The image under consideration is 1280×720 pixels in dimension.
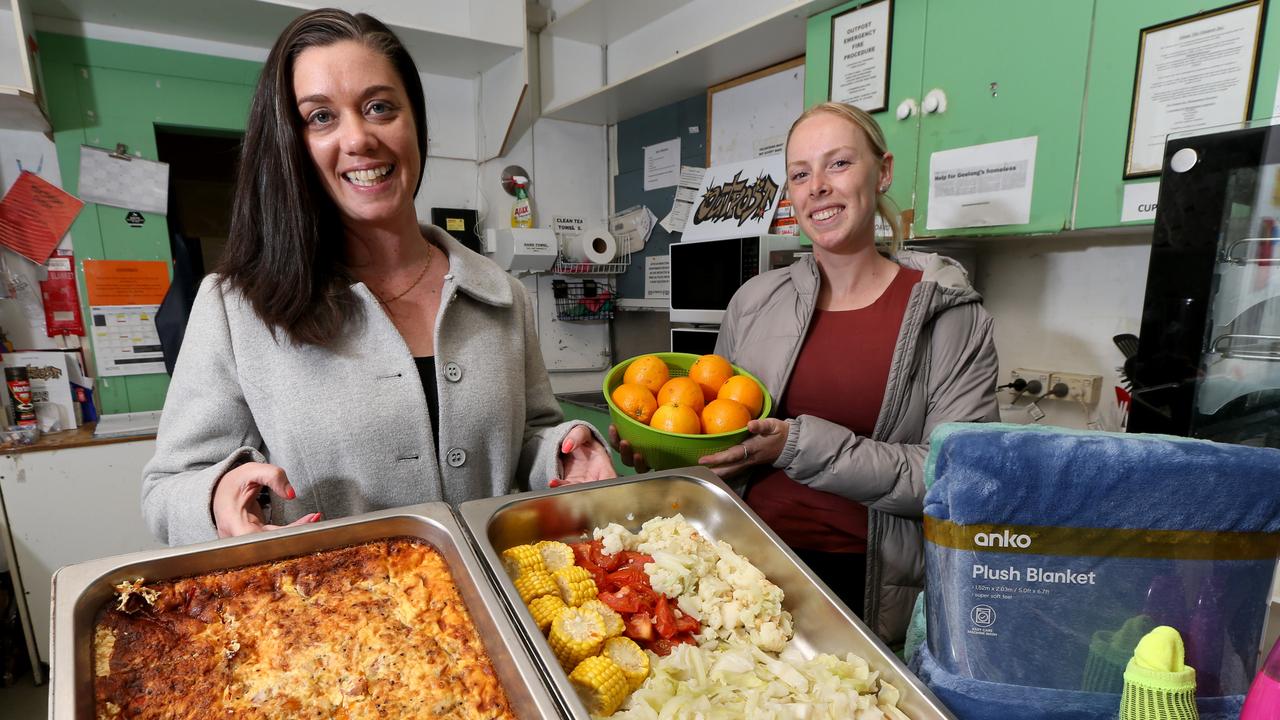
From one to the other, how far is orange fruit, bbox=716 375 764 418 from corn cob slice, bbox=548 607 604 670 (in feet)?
2.08

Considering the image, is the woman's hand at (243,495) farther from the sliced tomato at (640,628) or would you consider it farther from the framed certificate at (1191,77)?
the framed certificate at (1191,77)

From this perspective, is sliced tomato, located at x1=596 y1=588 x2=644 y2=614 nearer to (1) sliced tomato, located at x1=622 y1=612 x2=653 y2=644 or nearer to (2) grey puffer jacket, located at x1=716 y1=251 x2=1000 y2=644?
(1) sliced tomato, located at x1=622 y1=612 x2=653 y2=644

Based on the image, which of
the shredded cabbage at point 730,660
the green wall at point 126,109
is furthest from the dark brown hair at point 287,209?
the green wall at point 126,109

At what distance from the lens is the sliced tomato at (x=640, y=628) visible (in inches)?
34.4

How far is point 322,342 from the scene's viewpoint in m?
1.06

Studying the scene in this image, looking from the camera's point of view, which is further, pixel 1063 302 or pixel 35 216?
pixel 35 216

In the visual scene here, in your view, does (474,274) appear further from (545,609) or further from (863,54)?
(863,54)

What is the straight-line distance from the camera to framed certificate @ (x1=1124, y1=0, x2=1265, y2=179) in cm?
145

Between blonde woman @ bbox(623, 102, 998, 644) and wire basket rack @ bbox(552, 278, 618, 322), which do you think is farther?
wire basket rack @ bbox(552, 278, 618, 322)

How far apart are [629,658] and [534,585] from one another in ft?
0.55

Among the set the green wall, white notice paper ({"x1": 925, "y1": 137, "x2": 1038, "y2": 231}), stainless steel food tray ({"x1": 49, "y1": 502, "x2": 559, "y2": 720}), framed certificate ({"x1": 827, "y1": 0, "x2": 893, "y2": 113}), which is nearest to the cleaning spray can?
the green wall

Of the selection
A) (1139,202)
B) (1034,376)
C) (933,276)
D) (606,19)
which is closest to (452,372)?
(933,276)

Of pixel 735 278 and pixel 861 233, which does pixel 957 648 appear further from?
pixel 735 278

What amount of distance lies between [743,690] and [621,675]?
0.16 metres
